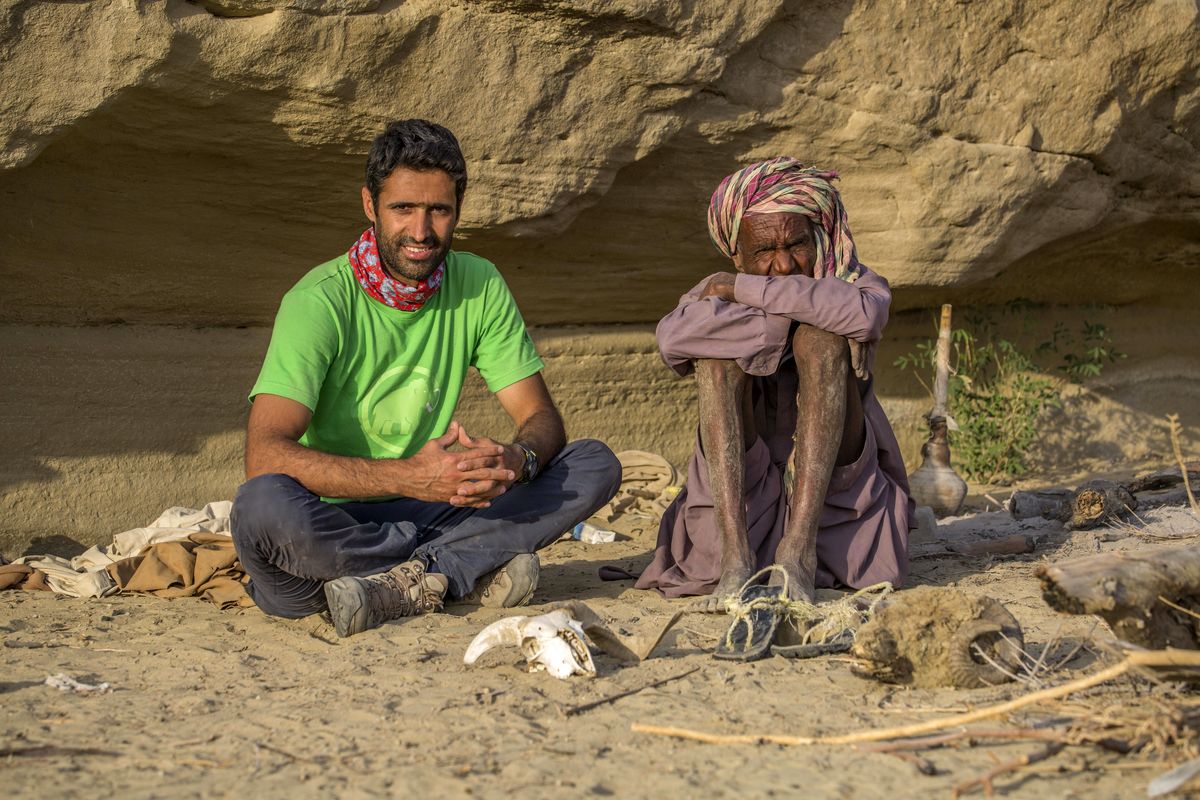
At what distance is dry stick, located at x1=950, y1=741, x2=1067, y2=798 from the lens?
6.54 ft

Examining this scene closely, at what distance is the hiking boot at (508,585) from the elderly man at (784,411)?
1.43 feet

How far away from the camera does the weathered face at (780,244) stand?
3684 millimetres

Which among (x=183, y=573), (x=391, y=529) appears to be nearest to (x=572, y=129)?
(x=391, y=529)

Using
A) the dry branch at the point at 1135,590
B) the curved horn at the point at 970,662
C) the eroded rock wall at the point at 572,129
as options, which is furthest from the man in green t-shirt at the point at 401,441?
the dry branch at the point at 1135,590

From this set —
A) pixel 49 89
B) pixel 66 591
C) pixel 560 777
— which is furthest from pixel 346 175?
pixel 560 777

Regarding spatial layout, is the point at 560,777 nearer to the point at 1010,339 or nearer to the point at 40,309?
the point at 40,309

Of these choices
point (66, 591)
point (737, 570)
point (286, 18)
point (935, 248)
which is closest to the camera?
point (737, 570)

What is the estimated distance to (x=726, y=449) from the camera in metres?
3.53

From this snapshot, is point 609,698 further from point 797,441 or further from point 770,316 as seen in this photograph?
point 770,316

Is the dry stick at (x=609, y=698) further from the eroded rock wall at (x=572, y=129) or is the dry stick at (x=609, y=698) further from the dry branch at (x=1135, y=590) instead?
the eroded rock wall at (x=572, y=129)

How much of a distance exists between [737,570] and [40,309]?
2.98 m

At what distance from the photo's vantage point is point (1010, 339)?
6.93m

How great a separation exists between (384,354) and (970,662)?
6.16 feet

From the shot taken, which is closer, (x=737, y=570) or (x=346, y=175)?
(x=737, y=570)
